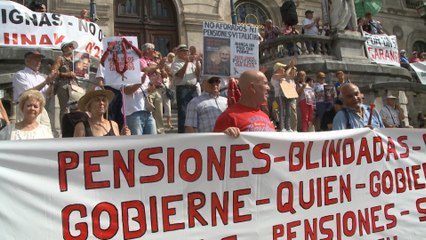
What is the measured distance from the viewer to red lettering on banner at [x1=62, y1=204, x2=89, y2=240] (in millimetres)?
3561

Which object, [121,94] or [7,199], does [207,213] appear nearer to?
[7,199]

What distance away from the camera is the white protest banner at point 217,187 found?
141 inches

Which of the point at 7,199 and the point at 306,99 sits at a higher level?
the point at 306,99

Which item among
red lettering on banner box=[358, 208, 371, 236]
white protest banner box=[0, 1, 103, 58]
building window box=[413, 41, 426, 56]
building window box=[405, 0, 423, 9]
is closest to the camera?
red lettering on banner box=[358, 208, 371, 236]

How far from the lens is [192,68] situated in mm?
8945

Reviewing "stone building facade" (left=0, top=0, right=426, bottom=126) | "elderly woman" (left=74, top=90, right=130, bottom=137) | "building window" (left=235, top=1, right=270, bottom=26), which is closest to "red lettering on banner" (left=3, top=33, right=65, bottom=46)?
"stone building facade" (left=0, top=0, right=426, bottom=126)

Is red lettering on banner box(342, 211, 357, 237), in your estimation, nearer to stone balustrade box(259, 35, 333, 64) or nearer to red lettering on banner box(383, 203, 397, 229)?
red lettering on banner box(383, 203, 397, 229)

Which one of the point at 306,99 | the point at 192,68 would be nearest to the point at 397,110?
the point at 306,99

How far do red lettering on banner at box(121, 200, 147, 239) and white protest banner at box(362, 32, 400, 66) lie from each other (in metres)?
12.7

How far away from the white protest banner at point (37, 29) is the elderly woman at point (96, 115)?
252 inches

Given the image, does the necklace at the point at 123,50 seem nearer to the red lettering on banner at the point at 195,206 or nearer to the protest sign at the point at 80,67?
the protest sign at the point at 80,67

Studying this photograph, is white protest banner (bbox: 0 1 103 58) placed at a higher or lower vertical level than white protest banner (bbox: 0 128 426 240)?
higher

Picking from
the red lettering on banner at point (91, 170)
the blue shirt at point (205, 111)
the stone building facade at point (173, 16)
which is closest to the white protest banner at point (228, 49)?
the blue shirt at point (205, 111)

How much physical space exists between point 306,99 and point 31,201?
8.01 metres
